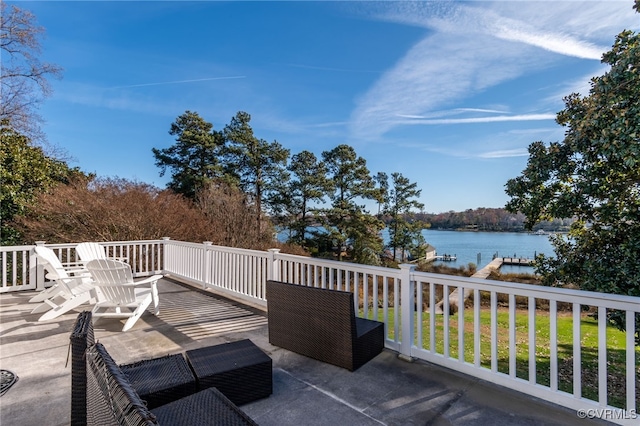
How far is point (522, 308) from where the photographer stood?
1405 centimetres

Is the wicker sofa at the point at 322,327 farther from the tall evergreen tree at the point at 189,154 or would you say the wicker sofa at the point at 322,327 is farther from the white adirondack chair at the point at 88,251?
the tall evergreen tree at the point at 189,154

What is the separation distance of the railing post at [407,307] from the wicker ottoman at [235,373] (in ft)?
4.67

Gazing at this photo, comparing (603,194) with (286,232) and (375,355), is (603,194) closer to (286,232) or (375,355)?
(375,355)

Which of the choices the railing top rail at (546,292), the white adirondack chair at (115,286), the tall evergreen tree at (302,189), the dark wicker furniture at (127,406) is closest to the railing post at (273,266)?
the white adirondack chair at (115,286)

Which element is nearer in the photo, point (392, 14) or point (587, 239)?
point (587, 239)

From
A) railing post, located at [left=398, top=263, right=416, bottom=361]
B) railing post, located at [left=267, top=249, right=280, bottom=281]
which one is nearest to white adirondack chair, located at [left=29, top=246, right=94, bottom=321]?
railing post, located at [left=267, top=249, right=280, bottom=281]

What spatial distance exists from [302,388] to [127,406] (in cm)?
200

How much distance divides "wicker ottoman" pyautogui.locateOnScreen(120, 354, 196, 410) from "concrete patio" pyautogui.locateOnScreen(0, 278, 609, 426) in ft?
1.62

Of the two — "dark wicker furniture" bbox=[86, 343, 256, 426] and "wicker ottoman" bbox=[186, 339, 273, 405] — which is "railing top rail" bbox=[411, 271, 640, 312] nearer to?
"wicker ottoman" bbox=[186, 339, 273, 405]

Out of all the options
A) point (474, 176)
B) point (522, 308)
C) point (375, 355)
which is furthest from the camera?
point (474, 176)

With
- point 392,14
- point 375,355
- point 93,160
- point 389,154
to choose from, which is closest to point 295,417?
point 375,355

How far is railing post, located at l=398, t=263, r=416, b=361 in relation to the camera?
10.2ft

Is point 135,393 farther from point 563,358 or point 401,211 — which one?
point 401,211

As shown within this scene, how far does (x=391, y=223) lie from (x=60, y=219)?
23.9 meters
